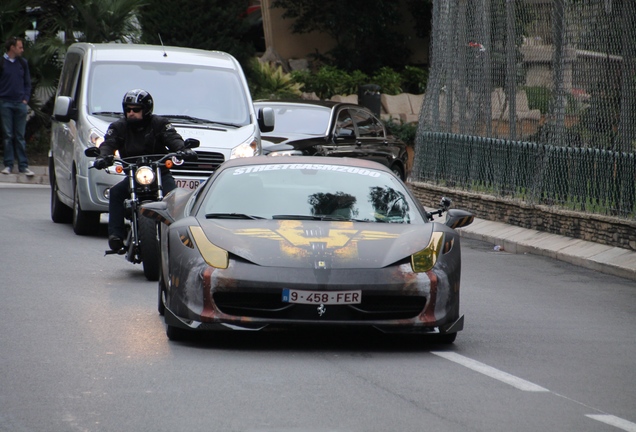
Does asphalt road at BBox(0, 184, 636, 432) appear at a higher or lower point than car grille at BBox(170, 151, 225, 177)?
lower

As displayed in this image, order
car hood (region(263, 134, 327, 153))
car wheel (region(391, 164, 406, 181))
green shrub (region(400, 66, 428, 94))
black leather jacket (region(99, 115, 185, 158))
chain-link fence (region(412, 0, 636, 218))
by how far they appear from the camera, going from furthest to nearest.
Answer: green shrub (region(400, 66, 428, 94)) < car wheel (region(391, 164, 406, 181)) < car hood (region(263, 134, 327, 153)) < chain-link fence (region(412, 0, 636, 218)) < black leather jacket (region(99, 115, 185, 158))

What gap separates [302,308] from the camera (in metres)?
8.34

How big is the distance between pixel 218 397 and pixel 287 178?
294cm

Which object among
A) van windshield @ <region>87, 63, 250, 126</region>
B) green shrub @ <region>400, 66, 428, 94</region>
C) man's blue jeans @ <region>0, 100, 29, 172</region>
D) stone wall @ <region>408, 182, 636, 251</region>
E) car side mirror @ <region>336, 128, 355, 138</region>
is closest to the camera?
stone wall @ <region>408, 182, 636, 251</region>

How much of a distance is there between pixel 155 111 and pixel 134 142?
3.52m

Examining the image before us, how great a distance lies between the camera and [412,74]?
118ft

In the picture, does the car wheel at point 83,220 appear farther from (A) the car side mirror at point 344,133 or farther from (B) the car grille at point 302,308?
(A) the car side mirror at point 344,133

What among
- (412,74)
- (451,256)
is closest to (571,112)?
(451,256)

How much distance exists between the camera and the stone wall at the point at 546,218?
1492 centimetres

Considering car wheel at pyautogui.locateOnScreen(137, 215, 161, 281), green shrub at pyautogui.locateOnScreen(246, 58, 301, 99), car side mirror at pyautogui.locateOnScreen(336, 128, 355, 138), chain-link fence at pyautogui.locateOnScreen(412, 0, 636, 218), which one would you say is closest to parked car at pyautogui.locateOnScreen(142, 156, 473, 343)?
car wheel at pyautogui.locateOnScreen(137, 215, 161, 281)

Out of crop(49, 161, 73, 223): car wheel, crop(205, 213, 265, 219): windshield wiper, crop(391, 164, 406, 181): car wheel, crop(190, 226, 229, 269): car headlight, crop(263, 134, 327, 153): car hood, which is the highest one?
crop(205, 213, 265, 219): windshield wiper

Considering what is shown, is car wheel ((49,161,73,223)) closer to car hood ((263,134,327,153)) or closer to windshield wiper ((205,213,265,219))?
car hood ((263,134,327,153))

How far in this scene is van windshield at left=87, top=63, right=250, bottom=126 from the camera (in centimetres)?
1592

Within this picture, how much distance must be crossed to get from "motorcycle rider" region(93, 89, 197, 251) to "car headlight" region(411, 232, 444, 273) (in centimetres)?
381
